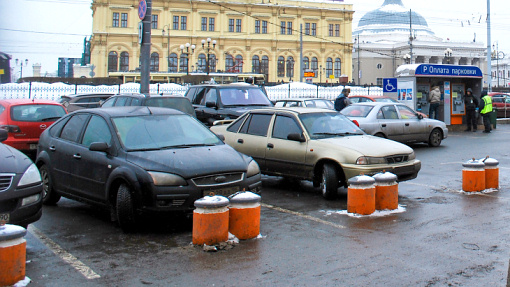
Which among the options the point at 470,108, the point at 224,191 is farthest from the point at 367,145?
the point at 470,108

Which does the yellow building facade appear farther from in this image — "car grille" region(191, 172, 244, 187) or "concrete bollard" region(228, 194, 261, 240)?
"concrete bollard" region(228, 194, 261, 240)

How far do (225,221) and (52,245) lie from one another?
2.03 metres

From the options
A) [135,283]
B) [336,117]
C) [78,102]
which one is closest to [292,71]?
[78,102]

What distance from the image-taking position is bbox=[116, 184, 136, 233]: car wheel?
22.6ft

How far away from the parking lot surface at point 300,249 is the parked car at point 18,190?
0.46m

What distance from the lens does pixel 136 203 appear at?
6.87m

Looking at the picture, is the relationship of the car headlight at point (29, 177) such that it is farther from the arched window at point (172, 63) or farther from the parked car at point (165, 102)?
the arched window at point (172, 63)

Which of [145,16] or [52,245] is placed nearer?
[52,245]

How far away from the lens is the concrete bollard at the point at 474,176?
9.82 meters

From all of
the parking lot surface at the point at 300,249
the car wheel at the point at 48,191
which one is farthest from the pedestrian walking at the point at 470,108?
the car wheel at the point at 48,191

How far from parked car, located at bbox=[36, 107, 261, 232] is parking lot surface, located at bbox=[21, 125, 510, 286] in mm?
420

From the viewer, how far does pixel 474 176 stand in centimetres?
981

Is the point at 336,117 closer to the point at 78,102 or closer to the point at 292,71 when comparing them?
the point at 78,102

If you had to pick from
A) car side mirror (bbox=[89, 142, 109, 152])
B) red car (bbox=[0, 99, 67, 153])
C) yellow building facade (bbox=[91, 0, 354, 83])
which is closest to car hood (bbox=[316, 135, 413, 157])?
car side mirror (bbox=[89, 142, 109, 152])
